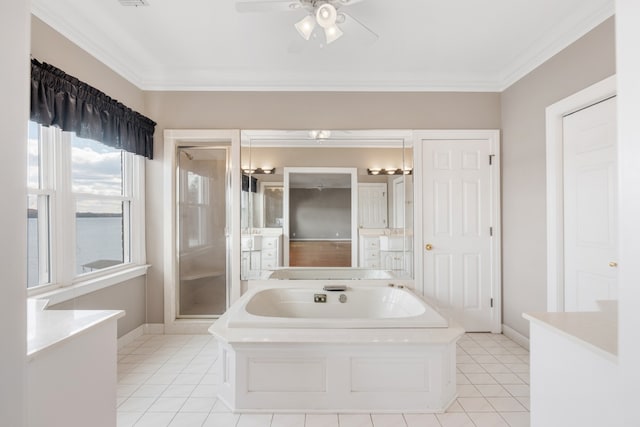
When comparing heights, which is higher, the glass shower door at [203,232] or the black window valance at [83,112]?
the black window valance at [83,112]

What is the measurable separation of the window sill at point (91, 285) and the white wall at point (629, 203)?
2.53 m

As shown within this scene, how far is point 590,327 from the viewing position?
1.16m


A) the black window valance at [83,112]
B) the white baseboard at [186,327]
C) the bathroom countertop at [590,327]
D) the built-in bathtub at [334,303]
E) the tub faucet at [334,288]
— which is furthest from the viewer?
the white baseboard at [186,327]

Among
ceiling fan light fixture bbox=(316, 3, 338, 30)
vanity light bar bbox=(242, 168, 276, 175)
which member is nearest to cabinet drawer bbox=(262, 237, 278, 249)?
vanity light bar bbox=(242, 168, 276, 175)

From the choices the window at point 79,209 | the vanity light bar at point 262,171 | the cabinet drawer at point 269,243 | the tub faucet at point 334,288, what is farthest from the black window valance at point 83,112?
the tub faucet at point 334,288

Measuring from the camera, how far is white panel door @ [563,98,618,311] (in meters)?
2.06

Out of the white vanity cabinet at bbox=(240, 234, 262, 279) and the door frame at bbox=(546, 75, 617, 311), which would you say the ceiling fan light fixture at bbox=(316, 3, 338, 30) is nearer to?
the door frame at bbox=(546, 75, 617, 311)

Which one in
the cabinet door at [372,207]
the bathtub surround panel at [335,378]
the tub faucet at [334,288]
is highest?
the cabinet door at [372,207]

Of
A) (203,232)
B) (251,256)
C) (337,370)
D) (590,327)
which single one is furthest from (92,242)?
(590,327)

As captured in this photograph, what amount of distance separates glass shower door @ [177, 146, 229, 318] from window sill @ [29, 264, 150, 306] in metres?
0.46

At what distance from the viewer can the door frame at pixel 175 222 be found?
3170 mm

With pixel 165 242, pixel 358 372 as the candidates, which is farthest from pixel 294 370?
pixel 165 242

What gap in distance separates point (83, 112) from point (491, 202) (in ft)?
11.8

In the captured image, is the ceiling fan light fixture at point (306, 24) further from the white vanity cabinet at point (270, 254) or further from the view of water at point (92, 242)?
the view of water at point (92, 242)
